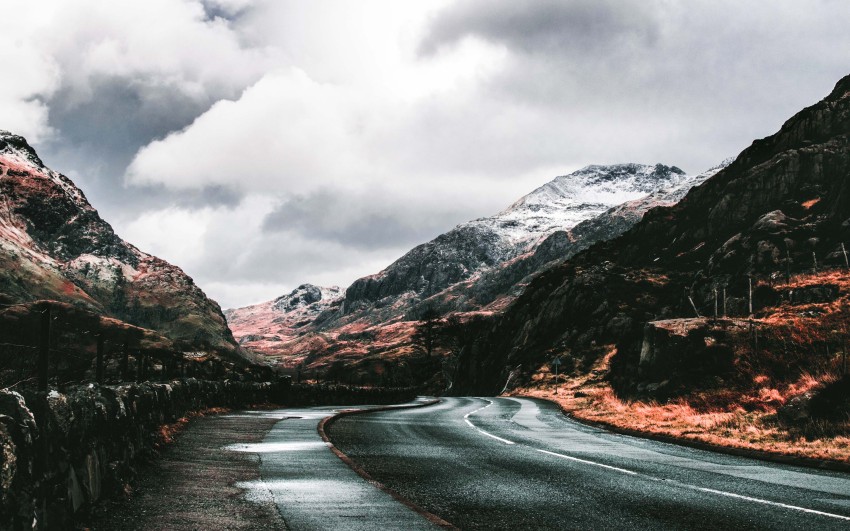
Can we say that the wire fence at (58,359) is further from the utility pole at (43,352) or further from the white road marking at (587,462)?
the white road marking at (587,462)

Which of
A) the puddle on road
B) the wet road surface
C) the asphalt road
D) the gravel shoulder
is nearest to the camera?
the gravel shoulder

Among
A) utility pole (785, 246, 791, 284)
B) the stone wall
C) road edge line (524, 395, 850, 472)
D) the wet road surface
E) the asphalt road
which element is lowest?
road edge line (524, 395, 850, 472)

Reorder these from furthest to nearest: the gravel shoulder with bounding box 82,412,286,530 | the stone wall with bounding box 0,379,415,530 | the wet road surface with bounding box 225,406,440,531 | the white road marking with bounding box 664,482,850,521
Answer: the white road marking with bounding box 664,482,850,521
the wet road surface with bounding box 225,406,440,531
the gravel shoulder with bounding box 82,412,286,530
the stone wall with bounding box 0,379,415,530

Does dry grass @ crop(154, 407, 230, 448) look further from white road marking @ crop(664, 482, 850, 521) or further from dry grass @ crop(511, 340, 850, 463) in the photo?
dry grass @ crop(511, 340, 850, 463)

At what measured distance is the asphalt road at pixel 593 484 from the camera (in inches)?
306

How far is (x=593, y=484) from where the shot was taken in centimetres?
1042

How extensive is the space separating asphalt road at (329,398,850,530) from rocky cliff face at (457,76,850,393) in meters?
→ 47.3

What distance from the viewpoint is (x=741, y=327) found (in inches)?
1283

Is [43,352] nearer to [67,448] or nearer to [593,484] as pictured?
[67,448]

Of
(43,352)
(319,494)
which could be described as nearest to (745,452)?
(319,494)

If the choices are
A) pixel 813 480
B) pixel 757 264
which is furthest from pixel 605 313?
pixel 813 480

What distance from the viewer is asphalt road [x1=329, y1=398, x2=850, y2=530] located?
25.5 feet

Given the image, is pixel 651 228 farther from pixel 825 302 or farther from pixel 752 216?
pixel 825 302

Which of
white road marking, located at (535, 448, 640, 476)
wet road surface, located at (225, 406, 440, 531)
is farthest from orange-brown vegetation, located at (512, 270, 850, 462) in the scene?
wet road surface, located at (225, 406, 440, 531)
